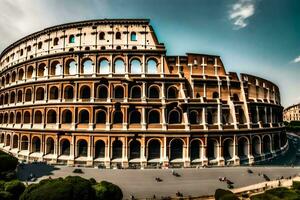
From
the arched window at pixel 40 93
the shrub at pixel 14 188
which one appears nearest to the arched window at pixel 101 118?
the arched window at pixel 40 93

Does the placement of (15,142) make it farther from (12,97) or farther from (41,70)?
(41,70)

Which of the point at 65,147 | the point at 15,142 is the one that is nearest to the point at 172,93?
the point at 65,147

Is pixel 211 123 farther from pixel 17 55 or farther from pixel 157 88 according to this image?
pixel 17 55

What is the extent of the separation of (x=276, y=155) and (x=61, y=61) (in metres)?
35.5

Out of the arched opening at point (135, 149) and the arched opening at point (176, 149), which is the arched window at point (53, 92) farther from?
the arched opening at point (176, 149)

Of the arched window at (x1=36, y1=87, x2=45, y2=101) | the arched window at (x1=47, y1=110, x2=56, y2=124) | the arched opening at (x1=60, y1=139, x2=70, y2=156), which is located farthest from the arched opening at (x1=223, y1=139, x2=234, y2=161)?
the arched window at (x1=36, y1=87, x2=45, y2=101)

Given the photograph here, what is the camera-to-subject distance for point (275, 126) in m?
34.9

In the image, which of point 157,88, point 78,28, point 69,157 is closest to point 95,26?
point 78,28

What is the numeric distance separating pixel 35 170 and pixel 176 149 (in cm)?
1721

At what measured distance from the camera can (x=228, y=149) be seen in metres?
29.1

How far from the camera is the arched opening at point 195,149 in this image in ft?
91.2

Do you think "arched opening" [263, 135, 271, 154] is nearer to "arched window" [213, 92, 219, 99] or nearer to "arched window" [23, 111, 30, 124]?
"arched window" [213, 92, 219, 99]

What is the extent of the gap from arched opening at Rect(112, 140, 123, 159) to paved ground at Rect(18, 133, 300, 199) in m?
2.66

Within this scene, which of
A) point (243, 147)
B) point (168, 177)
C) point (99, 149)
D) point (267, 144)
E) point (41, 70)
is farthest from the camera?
point (267, 144)
